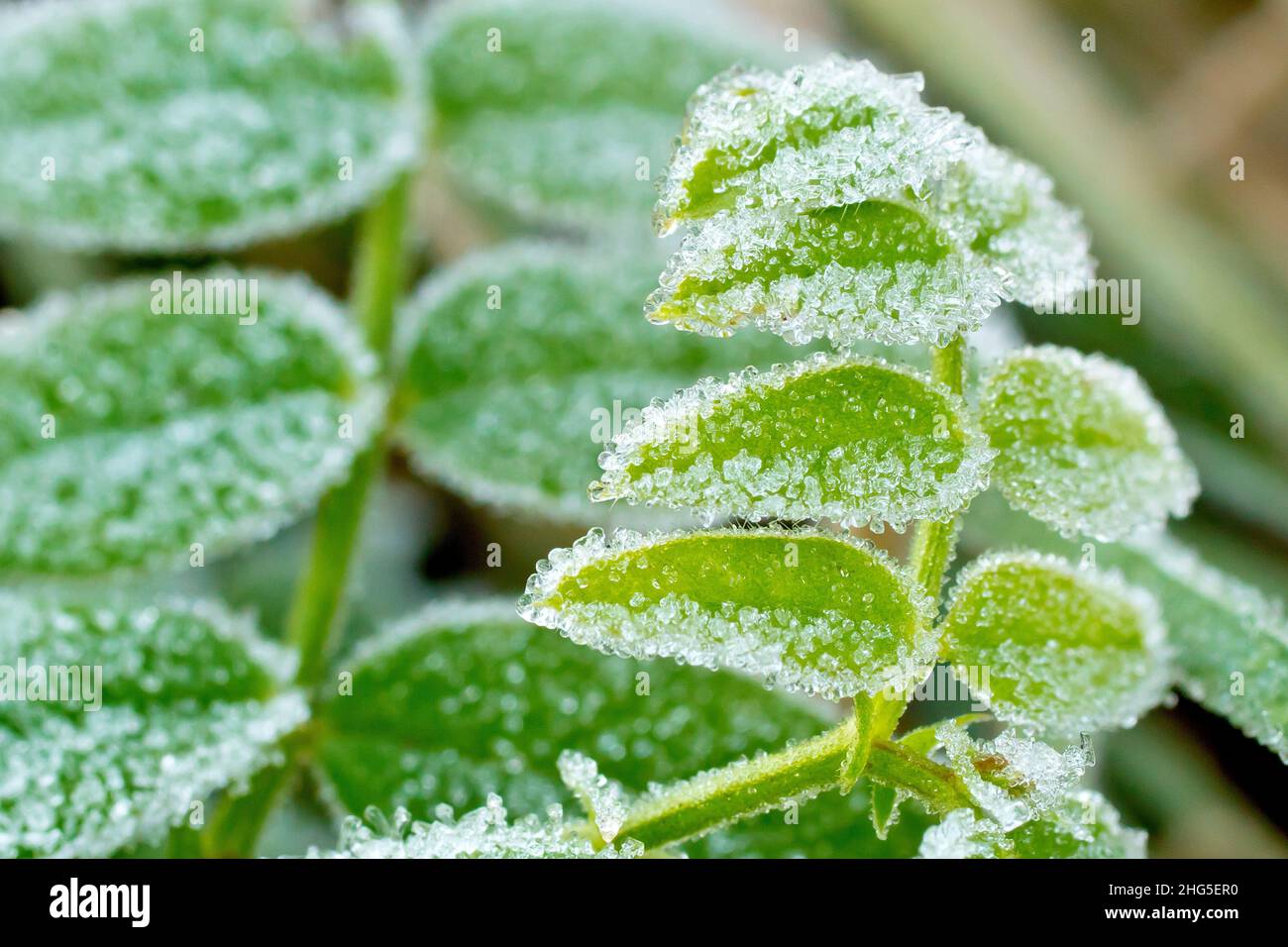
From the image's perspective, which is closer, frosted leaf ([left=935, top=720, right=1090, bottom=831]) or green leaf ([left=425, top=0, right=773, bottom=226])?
frosted leaf ([left=935, top=720, right=1090, bottom=831])

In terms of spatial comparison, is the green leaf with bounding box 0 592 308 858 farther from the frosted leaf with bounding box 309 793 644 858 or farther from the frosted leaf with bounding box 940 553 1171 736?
the frosted leaf with bounding box 940 553 1171 736

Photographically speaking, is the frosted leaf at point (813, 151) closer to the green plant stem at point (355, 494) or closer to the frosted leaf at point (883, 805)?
the frosted leaf at point (883, 805)

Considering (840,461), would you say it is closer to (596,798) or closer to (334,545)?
(596,798)

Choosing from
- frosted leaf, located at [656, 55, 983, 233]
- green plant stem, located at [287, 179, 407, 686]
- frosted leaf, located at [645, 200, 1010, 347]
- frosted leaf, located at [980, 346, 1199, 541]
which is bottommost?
green plant stem, located at [287, 179, 407, 686]

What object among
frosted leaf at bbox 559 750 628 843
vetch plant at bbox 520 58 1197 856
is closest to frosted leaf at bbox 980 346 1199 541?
vetch plant at bbox 520 58 1197 856

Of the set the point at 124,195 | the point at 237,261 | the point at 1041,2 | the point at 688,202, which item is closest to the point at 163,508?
the point at 124,195

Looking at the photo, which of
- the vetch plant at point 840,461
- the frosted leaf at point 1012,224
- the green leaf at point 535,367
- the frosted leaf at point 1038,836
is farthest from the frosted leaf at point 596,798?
the green leaf at point 535,367

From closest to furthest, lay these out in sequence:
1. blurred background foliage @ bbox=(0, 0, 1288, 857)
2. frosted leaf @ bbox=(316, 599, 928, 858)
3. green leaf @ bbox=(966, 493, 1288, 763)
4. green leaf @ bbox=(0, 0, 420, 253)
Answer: green leaf @ bbox=(966, 493, 1288, 763)
frosted leaf @ bbox=(316, 599, 928, 858)
green leaf @ bbox=(0, 0, 420, 253)
blurred background foliage @ bbox=(0, 0, 1288, 857)
